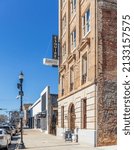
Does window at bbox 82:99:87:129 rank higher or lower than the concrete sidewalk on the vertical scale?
higher

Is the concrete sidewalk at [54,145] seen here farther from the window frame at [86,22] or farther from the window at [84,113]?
the window frame at [86,22]

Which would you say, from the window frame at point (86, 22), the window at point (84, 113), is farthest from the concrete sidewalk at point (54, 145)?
the window frame at point (86, 22)

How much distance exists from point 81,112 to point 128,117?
22.1m

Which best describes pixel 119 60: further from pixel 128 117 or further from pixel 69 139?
pixel 69 139

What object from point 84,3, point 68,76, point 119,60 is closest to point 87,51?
point 84,3

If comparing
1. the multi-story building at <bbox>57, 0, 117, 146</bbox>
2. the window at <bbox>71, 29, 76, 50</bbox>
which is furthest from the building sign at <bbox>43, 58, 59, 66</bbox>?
the multi-story building at <bbox>57, 0, 117, 146</bbox>

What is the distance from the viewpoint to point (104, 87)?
76.1 ft

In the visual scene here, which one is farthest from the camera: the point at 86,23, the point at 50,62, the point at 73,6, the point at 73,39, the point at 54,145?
the point at 50,62

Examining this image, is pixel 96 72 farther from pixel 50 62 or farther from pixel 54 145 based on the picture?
pixel 50 62

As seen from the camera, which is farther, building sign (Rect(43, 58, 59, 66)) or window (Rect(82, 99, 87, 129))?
building sign (Rect(43, 58, 59, 66))

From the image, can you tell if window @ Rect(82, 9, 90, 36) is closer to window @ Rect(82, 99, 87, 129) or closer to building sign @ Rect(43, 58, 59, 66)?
window @ Rect(82, 99, 87, 129)

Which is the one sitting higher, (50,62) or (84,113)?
(50,62)

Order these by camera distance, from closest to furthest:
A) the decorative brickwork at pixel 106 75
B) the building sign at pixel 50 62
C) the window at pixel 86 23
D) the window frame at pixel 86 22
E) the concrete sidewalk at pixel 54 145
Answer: the concrete sidewalk at pixel 54 145, the decorative brickwork at pixel 106 75, the window frame at pixel 86 22, the window at pixel 86 23, the building sign at pixel 50 62

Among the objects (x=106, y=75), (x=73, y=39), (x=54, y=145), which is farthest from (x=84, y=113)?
(x=73, y=39)
